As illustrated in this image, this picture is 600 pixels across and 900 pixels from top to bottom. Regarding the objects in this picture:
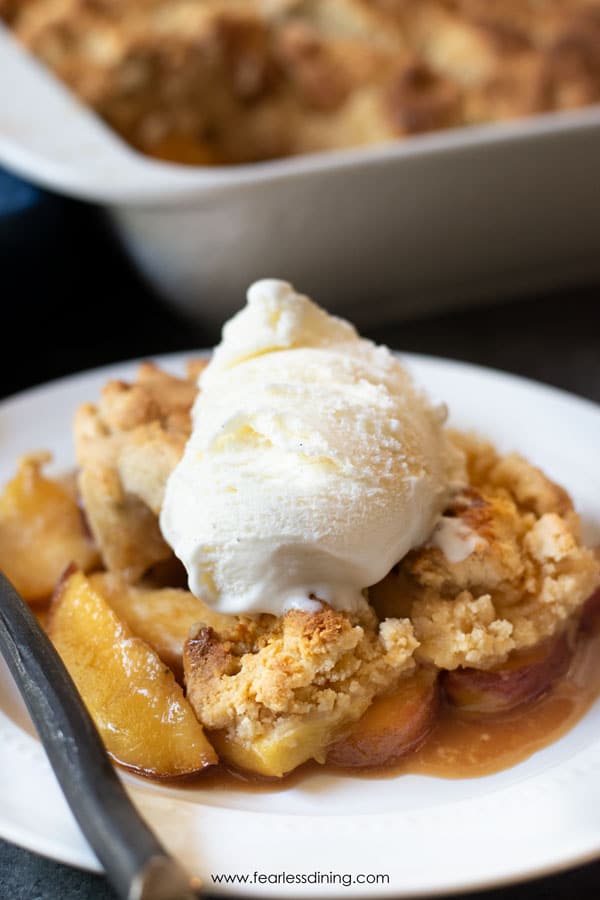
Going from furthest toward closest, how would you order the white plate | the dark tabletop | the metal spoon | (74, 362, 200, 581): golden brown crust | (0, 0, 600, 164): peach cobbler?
(0, 0, 600, 164): peach cobbler → the dark tabletop → (74, 362, 200, 581): golden brown crust → the white plate → the metal spoon

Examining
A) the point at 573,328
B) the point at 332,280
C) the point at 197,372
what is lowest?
the point at 573,328

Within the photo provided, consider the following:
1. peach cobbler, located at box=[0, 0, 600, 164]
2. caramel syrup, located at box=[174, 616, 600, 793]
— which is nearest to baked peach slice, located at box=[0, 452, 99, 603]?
caramel syrup, located at box=[174, 616, 600, 793]

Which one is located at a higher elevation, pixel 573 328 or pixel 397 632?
pixel 397 632

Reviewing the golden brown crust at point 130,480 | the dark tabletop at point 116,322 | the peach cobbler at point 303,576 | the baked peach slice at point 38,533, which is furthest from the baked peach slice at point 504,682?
the dark tabletop at point 116,322

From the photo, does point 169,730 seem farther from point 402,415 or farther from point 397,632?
point 402,415

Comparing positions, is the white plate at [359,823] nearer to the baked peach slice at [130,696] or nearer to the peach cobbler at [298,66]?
the baked peach slice at [130,696]

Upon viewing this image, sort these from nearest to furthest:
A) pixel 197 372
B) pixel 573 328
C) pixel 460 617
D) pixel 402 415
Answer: pixel 460 617 → pixel 402 415 → pixel 197 372 → pixel 573 328

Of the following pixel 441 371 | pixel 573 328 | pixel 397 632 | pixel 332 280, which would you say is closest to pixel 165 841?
pixel 397 632

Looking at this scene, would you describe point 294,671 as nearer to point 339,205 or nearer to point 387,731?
point 387,731

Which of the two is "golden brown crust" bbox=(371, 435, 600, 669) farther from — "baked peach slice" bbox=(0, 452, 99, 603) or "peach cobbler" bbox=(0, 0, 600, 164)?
"peach cobbler" bbox=(0, 0, 600, 164)
